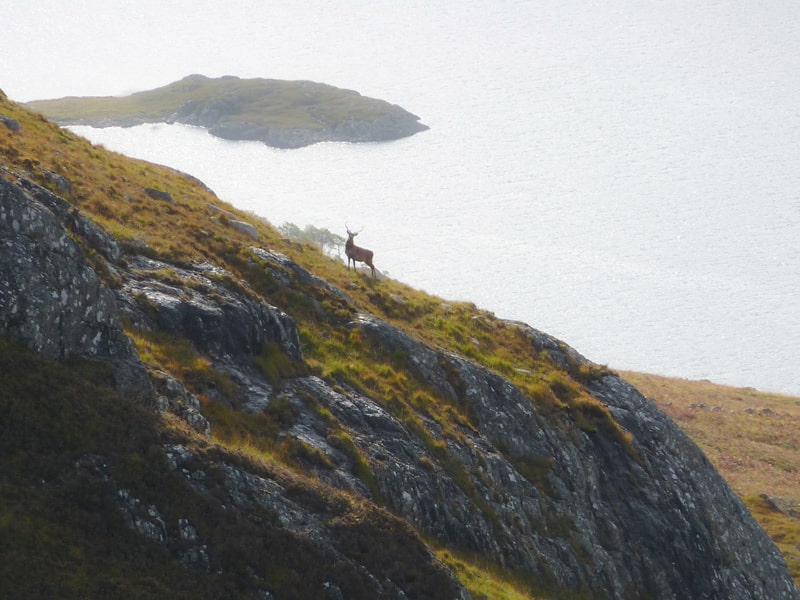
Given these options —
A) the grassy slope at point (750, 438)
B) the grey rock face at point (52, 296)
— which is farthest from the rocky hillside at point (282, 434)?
the grassy slope at point (750, 438)

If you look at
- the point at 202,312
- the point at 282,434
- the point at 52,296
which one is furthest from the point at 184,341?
the point at 52,296

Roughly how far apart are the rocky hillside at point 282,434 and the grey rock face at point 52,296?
0.05m

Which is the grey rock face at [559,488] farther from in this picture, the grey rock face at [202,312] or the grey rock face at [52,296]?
the grey rock face at [52,296]

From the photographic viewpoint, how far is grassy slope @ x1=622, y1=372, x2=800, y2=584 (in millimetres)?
62594

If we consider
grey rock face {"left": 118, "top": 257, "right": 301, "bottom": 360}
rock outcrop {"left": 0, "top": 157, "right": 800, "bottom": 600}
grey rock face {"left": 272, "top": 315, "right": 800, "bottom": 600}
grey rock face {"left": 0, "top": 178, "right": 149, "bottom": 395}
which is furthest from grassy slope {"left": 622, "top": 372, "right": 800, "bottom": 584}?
grey rock face {"left": 0, "top": 178, "right": 149, "bottom": 395}

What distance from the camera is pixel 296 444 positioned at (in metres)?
22.1

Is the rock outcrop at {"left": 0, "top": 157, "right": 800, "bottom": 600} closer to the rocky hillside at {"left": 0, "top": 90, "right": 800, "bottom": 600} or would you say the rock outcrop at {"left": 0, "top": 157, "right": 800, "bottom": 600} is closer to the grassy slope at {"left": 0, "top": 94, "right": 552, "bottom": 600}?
the rocky hillside at {"left": 0, "top": 90, "right": 800, "bottom": 600}

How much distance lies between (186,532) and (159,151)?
189948mm

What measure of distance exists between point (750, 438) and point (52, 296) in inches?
2945

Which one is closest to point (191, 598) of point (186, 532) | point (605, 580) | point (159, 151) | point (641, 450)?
point (186, 532)

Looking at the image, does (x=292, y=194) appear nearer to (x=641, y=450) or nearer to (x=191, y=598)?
(x=641, y=450)

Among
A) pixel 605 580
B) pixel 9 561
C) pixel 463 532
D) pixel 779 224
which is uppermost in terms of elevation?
pixel 779 224

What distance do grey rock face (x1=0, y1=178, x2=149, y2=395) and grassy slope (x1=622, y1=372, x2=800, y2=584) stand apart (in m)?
52.1

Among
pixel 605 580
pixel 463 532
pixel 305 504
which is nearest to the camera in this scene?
pixel 305 504
